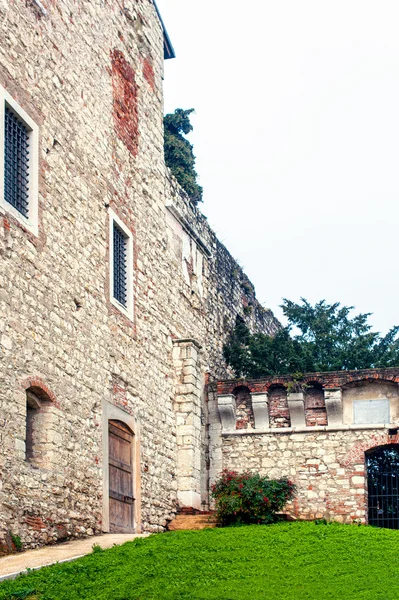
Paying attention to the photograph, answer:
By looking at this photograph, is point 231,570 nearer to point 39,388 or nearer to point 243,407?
point 39,388

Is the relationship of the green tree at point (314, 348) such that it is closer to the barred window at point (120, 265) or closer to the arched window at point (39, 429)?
the barred window at point (120, 265)

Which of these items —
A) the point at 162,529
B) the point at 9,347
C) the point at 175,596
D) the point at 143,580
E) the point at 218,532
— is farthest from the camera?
the point at 162,529

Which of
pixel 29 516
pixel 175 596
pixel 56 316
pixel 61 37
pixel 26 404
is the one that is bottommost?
pixel 175 596

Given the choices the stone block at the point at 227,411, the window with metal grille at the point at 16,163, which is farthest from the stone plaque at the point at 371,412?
the window with metal grille at the point at 16,163

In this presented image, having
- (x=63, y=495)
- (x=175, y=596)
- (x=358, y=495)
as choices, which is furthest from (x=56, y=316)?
(x=358, y=495)

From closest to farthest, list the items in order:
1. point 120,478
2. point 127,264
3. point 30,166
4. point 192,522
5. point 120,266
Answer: point 30,166, point 120,478, point 120,266, point 127,264, point 192,522

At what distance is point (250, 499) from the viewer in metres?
16.5

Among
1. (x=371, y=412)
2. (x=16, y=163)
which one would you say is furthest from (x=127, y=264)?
(x=371, y=412)

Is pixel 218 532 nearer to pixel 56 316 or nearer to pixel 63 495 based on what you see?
pixel 63 495

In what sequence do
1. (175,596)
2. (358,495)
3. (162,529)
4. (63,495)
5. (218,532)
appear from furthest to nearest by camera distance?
1. (358,495)
2. (162,529)
3. (218,532)
4. (63,495)
5. (175,596)

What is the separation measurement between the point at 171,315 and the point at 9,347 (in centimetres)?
680

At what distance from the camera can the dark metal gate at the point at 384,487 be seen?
19297 millimetres

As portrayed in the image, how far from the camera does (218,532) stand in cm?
1438

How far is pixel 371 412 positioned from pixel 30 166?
8.73 meters
